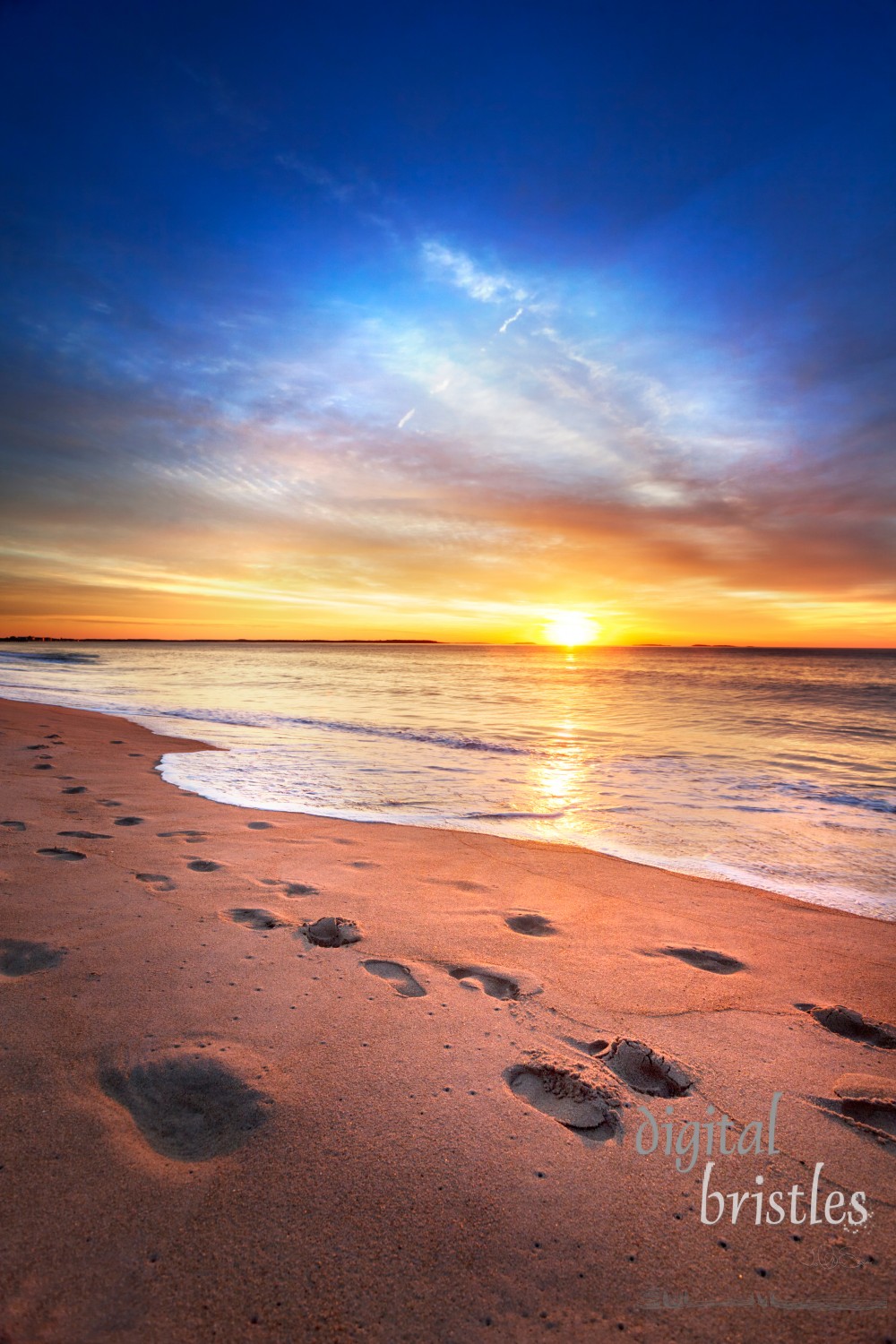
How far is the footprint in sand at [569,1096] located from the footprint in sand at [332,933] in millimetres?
1279

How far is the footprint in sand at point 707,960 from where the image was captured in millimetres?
3252

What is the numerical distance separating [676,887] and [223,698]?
1764 centimetres

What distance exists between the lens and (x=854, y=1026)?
275 cm

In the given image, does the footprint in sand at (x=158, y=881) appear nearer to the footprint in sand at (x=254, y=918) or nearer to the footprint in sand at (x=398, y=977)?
the footprint in sand at (x=254, y=918)

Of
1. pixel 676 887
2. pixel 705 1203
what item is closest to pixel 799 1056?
pixel 705 1203

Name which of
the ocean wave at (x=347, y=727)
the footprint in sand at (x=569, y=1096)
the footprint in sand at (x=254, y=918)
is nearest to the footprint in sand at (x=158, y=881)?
the footprint in sand at (x=254, y=918)

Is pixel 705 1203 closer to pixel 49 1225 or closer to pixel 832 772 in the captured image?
pixel 49 1225

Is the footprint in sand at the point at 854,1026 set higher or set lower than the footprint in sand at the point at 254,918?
lower

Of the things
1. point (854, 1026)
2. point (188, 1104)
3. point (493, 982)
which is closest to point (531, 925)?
point (493, 982)

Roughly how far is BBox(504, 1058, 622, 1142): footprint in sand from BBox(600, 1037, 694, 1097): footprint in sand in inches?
4.6

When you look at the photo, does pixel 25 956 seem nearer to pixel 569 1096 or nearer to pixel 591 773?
pixel 569 1096

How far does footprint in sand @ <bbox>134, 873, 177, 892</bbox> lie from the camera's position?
12.7 ft

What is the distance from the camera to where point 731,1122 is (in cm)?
211

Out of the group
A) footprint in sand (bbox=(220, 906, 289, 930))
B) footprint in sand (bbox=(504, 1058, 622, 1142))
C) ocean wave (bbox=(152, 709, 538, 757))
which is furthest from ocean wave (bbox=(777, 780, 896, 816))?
footprint in sand (bbox=(220, 906, 289, 930))
